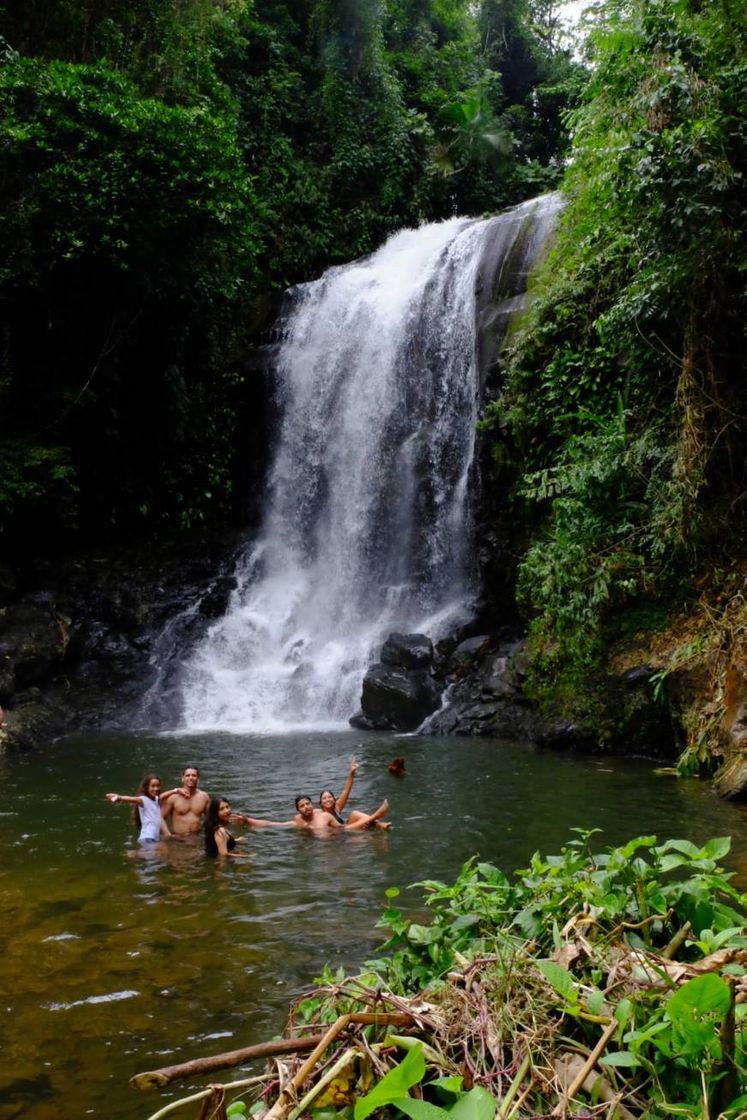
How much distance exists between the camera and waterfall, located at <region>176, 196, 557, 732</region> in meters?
15.9

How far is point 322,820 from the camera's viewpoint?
7.76m

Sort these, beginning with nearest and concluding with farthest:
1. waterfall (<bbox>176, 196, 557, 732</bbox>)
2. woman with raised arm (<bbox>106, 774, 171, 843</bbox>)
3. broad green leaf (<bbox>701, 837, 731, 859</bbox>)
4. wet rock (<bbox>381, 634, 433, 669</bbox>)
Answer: broad green leaf (<bbox>701, 837, 731, 859</bbox>)
woman with raised arm (<bbox>106, 774, 171, 843</bbox>)
wet rock (<bbox>381, 634, 433, 669</bbox>)
waterfall (<bbox>176, 196, 557, 732</bbox>)

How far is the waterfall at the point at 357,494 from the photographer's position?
15.9 metres

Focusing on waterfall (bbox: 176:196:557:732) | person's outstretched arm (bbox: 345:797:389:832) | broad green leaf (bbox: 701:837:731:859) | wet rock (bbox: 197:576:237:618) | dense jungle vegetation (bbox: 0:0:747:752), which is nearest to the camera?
broad green leaf (bbox: 701:837:731:859)

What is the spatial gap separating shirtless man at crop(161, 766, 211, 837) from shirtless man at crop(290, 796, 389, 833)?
0.86 metres

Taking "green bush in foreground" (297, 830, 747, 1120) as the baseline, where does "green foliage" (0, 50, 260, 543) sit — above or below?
above

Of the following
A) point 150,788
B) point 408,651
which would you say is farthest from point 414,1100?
point 408,651

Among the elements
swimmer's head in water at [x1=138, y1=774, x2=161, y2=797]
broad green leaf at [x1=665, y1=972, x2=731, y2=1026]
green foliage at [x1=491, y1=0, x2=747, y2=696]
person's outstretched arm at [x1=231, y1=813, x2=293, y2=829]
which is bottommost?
person's outstretched arm at [x1=231, y1=813, x2=293, y2=829]

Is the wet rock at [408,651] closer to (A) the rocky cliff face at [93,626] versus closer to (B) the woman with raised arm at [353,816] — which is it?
(A) the rocky cliff face at [93,626]

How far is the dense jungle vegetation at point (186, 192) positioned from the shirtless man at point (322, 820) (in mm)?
10453

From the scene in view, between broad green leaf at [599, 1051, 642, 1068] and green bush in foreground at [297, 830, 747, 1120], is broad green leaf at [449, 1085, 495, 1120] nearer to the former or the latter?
green bush in foreground at [297, 830, 747, 1120]

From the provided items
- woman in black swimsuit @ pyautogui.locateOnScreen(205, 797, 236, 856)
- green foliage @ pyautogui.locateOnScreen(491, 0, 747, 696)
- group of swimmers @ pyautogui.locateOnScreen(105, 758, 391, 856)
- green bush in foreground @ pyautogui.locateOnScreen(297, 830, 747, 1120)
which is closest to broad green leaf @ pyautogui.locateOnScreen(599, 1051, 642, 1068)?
green bush in foreground @ pyautogui.locateOnScreen(297, 830, 747, 1120)

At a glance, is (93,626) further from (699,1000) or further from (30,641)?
(699,1000)

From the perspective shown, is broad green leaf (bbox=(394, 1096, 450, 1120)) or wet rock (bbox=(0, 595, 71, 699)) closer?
broad green leaf (bbox=(394, 1096, 450, 1120))
